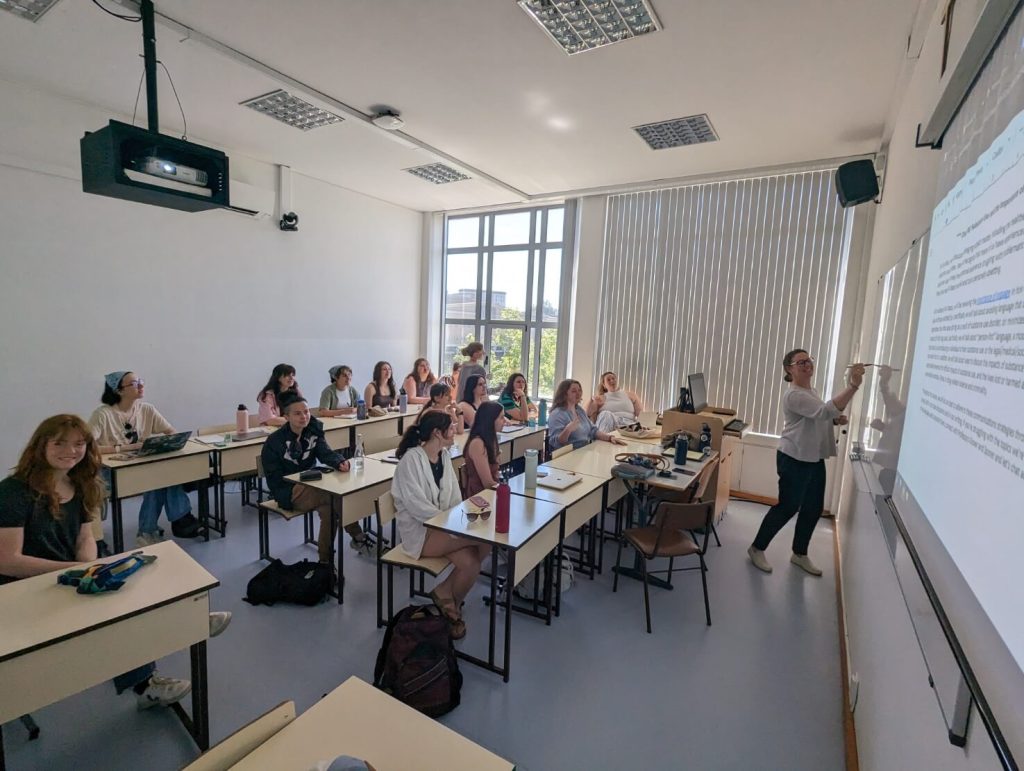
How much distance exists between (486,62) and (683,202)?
10.6 ft

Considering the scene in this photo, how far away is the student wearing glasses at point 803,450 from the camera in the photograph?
3.50 meters

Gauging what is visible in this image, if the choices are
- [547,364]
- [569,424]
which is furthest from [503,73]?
[547,364]

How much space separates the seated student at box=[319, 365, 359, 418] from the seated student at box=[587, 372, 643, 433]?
264cm

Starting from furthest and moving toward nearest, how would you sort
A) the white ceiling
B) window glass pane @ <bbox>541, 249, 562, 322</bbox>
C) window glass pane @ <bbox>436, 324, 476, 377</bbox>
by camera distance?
window glass pane @ <bbox>436, 324, 476, 377</bbox>
window glass pane @ <bbox>541, 249, 562, 322</bbox>
the white ceiling

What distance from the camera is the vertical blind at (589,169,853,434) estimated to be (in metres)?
4.99

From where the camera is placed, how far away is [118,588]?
1.84m

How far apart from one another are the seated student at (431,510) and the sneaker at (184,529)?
2192mm

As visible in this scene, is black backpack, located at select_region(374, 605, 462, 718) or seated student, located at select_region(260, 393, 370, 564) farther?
seated student, located at select_region(260, 393, 370, 564)

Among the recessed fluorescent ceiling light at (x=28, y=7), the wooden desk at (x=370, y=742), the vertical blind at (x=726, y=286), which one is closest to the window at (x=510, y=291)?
the vertical blind at (x=726, y=286)

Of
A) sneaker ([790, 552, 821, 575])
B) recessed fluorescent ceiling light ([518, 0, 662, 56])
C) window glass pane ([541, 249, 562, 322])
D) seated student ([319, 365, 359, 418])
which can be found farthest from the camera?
window glass pane ([541, 249, 562, 322])

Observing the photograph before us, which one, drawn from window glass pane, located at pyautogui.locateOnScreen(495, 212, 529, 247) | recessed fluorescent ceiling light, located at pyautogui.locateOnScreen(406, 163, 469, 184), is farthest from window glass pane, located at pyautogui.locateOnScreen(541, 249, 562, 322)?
recessed fluorescent ceiling light, located at pyautogui.locateOnScreen(406, 163, 469, 184)

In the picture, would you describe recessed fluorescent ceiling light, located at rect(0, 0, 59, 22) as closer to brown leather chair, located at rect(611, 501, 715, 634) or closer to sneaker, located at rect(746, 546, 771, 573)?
brown leather chair, located at rect(611, 501, 715, 634)

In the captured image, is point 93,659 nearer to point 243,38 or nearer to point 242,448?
point 242,448

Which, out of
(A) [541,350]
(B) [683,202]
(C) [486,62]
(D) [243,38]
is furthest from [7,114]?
(B) [683,202]
